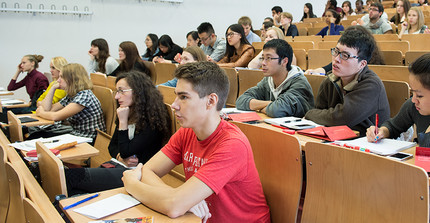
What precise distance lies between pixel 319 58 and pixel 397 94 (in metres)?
1.96

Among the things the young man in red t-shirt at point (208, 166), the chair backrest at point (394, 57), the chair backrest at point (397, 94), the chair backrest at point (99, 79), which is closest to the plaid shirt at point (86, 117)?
the chair backrest at point (99, 79)

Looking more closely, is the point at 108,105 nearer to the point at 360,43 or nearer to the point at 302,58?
the point at 360,43

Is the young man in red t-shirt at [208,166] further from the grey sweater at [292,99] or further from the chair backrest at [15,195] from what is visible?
the grey sweater at [292,99]

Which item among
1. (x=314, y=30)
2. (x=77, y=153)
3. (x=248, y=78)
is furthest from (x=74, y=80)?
(x=314, y=30)

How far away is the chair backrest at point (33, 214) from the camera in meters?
1.07

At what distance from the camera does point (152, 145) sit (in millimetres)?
2559

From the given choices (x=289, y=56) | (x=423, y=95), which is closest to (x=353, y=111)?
(x=423, y=95)

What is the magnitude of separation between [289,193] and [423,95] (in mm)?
778

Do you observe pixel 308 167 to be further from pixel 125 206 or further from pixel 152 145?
pixel 152 145

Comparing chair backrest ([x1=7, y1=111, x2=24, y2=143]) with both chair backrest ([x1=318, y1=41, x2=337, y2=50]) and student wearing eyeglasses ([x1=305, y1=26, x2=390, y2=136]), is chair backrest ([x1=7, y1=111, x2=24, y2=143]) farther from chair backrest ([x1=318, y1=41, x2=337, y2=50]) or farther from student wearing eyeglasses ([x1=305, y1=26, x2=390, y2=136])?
chair backrest ([x1=318, y1=41, x2=337, y2=50])

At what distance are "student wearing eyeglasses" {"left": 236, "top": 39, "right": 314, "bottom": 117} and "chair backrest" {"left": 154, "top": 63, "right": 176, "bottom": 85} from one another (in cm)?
214

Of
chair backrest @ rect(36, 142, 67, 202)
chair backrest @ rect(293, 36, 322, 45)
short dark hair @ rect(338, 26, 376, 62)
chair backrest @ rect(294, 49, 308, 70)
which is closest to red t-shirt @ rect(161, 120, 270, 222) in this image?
chair backrest @ rect(36, 142, 67, 202)

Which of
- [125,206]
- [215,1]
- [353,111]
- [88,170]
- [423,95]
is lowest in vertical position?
[88,170]

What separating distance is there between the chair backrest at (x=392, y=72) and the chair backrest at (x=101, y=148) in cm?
244
